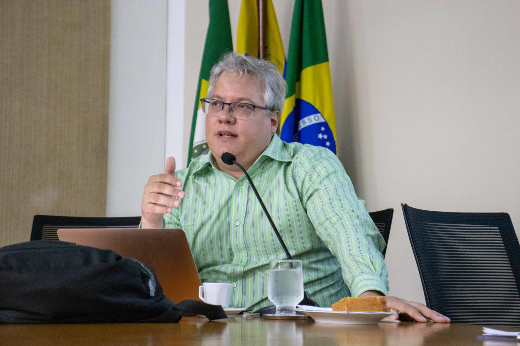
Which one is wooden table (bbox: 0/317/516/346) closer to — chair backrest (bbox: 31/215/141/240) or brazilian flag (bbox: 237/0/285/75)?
chair backrest (bbox: 31/215/141/240)

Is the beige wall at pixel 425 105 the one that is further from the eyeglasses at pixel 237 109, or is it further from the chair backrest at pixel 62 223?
the chair backrest at pixel 62 223

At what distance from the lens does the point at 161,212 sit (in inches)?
58.1

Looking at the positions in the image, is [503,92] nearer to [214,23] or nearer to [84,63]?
[214,23]

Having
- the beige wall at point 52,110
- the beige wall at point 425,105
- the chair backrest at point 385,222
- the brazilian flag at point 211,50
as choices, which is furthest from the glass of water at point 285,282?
the beige wall at point 52,110

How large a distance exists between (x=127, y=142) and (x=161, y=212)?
2009 mm

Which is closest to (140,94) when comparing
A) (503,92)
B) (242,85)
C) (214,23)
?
(214,23)

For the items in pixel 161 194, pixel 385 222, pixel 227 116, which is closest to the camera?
pixel 161 194

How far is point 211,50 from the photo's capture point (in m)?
2.72

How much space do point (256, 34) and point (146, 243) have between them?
74.0 inches

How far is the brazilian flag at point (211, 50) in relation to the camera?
8.66 ft

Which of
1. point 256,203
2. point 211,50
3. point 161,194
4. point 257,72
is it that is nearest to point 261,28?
point 211,50

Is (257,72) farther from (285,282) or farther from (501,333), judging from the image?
(501,333)

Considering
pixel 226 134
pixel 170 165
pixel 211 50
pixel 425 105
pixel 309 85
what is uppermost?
pixel 211 50

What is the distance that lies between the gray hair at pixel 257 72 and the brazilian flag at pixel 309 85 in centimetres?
55
